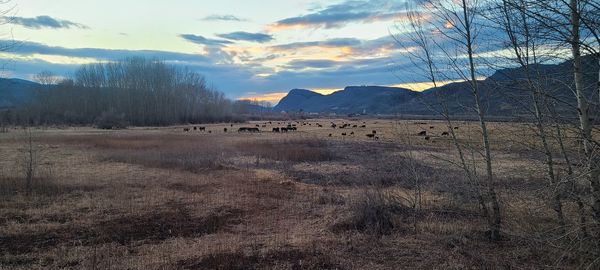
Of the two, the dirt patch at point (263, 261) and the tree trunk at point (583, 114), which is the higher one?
the tree trunk at point (583, 114)

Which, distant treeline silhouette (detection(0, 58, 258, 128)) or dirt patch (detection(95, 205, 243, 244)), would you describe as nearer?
dirt patch (detection(95, 205, 243, 244))

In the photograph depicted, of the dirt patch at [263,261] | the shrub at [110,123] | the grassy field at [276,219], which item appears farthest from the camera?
the shrub at [110,123]

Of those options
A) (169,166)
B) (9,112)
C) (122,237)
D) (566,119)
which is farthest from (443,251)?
(9,112)

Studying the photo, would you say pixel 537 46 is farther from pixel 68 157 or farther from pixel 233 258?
pixel 68 157

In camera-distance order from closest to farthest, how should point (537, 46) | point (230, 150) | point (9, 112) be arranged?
point (537, 46) → point (230, 150) → point (9, 112)

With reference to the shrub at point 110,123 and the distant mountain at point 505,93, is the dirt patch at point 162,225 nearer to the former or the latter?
the distant mountain at point 505,93

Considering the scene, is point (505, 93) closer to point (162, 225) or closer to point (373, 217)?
point (373, 217)

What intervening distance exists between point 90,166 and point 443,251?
19409 mm

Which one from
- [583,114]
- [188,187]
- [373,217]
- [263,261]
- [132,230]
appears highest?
[583,114]

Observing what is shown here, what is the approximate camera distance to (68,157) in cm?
2420

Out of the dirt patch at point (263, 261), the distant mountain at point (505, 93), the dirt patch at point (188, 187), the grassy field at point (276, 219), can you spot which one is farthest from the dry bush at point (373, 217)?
the dirt patch at point (188, 187)

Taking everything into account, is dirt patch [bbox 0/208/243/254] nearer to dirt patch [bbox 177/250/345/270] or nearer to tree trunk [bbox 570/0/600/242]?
dirt patch [bbox 177/250/345/270]

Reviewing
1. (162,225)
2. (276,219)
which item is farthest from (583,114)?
(162,225)

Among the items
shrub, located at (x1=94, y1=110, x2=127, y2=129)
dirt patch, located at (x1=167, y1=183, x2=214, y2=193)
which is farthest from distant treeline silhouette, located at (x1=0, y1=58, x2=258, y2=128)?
dirt patch, located at (x1=167, y1=183, x2=214, y2=193)
